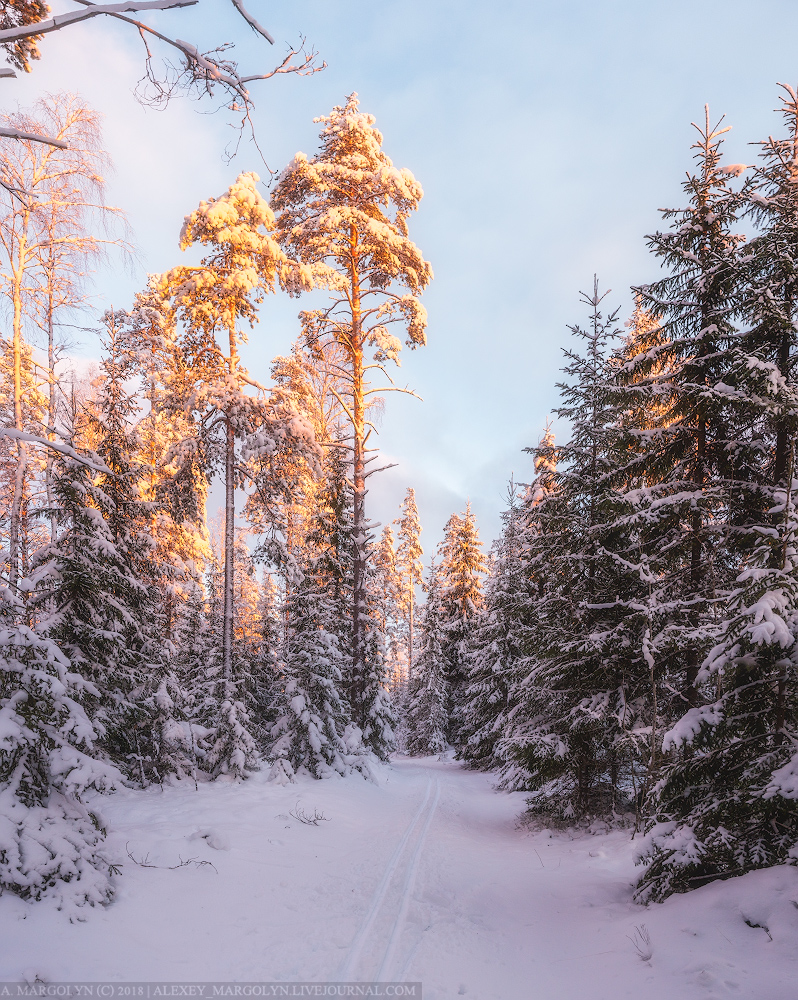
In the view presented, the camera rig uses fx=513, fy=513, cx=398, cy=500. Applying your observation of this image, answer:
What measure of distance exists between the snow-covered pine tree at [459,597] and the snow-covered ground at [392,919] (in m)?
21.0

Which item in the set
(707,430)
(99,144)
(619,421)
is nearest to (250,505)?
(99,144)

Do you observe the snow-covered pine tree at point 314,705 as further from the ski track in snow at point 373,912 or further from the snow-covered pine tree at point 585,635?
the snow-covered pine tree at point 585,635

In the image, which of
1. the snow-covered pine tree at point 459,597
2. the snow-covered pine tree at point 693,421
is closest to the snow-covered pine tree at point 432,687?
the snow-covered pine tree at point 459,597

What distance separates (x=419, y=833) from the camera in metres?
12.0

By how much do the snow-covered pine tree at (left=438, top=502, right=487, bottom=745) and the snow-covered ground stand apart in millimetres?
20965

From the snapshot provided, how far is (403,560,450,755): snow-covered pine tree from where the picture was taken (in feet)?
104

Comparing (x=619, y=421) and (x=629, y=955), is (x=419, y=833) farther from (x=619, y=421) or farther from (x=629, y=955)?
(x=619, y=421)

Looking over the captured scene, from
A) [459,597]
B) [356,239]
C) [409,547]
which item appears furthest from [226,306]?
[409,547]

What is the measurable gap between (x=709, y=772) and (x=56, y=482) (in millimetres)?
12259

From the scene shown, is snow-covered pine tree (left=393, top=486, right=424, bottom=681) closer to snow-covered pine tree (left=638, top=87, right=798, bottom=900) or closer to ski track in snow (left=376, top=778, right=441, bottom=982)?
ski track in snow (left=376, top=778, right=441, bottom=982)

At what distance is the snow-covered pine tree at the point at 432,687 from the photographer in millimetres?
31578

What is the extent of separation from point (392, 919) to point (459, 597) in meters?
26.1

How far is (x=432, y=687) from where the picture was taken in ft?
101

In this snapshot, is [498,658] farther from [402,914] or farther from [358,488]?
[402,914]
